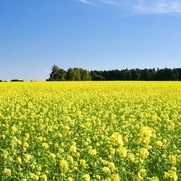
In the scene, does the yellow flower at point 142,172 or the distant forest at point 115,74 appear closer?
the yellow flower at point 142,172

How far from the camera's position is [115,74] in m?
81.8

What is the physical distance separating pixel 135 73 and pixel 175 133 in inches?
2801

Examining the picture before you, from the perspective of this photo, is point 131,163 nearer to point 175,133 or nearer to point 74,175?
point 74,175

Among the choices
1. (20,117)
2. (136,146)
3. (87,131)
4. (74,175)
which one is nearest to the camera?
(74,175)

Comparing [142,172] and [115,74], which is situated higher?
[115,74]

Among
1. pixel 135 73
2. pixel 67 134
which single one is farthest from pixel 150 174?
pixel 135 73

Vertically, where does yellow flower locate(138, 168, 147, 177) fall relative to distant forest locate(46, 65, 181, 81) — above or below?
below

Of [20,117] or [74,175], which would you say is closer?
[74,175]

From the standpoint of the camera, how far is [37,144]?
344 inches

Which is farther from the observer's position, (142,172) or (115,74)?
(115,74)

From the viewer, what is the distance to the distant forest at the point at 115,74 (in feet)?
241

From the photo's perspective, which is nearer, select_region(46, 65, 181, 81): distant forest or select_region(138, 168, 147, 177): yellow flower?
select_region(138, 168, 147, 177): yellow flower

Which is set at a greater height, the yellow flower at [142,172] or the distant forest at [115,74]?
the distant forest at [115,74]

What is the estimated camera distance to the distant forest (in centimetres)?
7350
